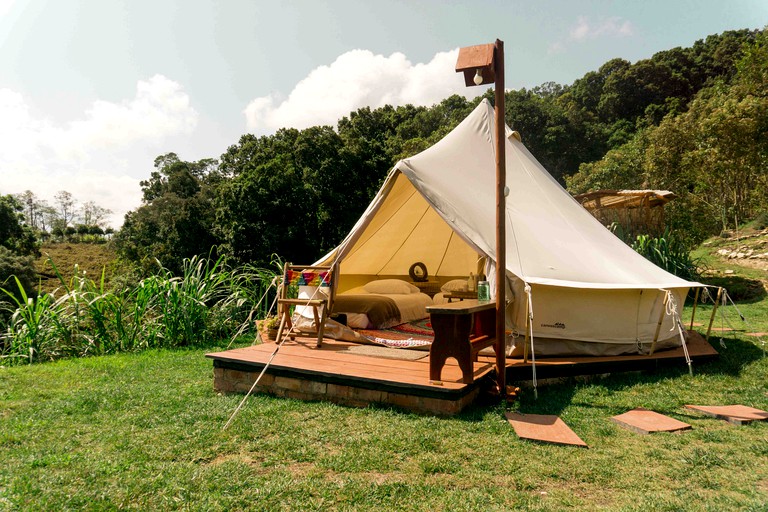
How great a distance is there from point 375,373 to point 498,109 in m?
2.13

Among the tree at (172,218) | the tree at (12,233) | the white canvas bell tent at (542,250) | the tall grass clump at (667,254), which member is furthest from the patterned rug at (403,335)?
the tree at (12,233)

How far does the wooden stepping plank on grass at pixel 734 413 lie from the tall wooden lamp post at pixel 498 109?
4.42ft

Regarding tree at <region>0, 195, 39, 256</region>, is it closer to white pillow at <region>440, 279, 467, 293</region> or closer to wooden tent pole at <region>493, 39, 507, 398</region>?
white pillow at <region>440, 279, 467, 293</region>

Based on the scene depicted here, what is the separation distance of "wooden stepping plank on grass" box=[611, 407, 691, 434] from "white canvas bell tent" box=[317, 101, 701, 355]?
87 cm

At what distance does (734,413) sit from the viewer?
130 inches

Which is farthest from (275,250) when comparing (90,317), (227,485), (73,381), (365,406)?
(227,485)

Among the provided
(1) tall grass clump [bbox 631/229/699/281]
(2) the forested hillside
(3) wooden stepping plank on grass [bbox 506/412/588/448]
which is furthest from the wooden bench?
(2) the forested hillside

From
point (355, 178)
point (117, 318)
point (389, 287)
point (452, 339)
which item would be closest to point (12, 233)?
point (355, 178)

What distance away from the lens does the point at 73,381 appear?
4652 mm

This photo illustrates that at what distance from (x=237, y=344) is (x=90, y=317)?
190 cm

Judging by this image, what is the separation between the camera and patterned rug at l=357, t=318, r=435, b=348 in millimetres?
4996

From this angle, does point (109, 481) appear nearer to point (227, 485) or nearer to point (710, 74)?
point (227, 485)

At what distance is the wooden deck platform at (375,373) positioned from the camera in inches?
135

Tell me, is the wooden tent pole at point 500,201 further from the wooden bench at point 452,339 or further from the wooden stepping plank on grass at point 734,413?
the wooden stepping plank on grass at point 734,413
